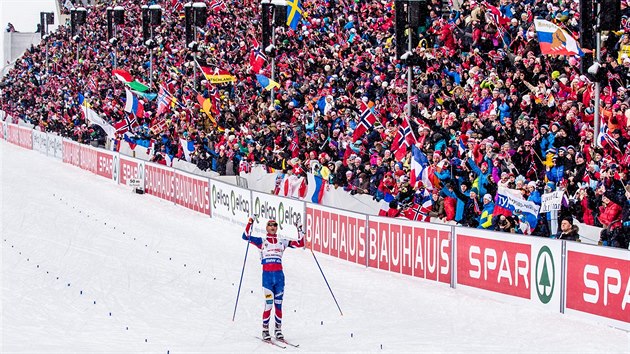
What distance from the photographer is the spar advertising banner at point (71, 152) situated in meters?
40.8

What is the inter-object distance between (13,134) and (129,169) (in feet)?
70.1

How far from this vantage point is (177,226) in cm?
2627

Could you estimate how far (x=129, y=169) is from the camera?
34375 millimetres

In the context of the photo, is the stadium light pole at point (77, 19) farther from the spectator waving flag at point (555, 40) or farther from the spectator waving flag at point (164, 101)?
the spectator waving flag at point (555, 40)

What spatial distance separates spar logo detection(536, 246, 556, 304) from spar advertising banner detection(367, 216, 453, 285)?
2.23 m

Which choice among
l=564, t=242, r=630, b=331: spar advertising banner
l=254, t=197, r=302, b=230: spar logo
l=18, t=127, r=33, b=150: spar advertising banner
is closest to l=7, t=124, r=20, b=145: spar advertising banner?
l=18, t=127, r=33, b=150: spar advertising banner

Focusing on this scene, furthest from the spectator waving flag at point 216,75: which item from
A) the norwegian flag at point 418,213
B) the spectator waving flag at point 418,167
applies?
the norwegian flag at point 418,213

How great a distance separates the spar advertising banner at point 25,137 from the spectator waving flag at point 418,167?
3296cm

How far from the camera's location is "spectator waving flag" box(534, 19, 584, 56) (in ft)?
59.8

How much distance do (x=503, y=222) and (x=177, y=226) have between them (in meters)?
11.6

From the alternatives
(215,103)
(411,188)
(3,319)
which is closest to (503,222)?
(411,188)

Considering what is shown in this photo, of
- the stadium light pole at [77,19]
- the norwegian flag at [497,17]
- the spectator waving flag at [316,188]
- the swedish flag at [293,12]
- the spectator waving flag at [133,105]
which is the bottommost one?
the spectator waving flag at [316,188]

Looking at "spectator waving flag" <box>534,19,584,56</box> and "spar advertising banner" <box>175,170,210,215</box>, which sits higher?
"spectator waving flag" <box>534,19,584,56</box>

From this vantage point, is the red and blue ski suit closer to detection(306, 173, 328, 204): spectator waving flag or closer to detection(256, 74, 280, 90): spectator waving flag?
detection(306, 173, 328, 204): spectator waving flag
